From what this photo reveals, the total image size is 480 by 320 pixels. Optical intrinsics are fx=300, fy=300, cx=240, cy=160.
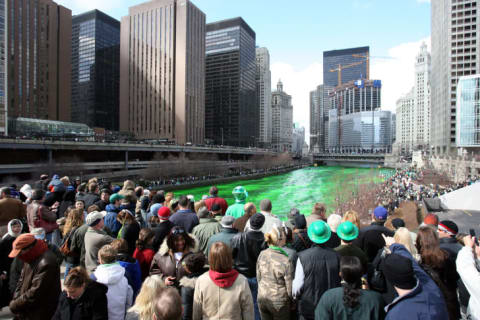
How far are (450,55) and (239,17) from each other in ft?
386

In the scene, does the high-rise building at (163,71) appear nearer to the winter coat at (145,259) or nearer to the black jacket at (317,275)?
the winter coat at (145,259)

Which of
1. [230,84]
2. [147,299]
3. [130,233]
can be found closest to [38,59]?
[230,84]

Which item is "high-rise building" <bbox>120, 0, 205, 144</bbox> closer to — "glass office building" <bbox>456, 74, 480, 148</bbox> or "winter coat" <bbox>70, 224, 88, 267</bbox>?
"glass office building" <bbox>456, 74, 480, 148</bbox>

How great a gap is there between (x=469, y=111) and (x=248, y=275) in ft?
325

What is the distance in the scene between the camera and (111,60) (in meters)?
154

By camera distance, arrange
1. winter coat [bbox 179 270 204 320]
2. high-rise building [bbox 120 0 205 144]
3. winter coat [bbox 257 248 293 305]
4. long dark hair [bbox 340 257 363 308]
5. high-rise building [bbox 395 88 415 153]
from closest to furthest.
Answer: long dark hair [bbox 340 257 363 308]
winter coat [bbox 179 270 204 320]
winter coat [bbox 257 248 293 305]
high-rise building [bbox 120 0 205 144]
high-rise building [bbox 395 88 415 153]

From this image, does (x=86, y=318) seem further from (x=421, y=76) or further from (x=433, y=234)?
Answer: (x=421, y=76)

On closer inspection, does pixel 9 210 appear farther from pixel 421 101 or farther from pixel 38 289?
pixel 421 101

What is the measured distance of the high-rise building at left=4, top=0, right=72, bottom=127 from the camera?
331 ft

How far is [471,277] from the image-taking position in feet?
12.3

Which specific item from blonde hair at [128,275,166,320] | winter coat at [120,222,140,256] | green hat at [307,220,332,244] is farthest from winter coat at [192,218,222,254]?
blonde hair at [128,275,166,320]

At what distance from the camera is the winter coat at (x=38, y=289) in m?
4.29

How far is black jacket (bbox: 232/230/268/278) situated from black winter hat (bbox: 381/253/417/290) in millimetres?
2348

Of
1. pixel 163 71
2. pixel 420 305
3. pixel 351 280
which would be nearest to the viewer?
pixel 420 305
